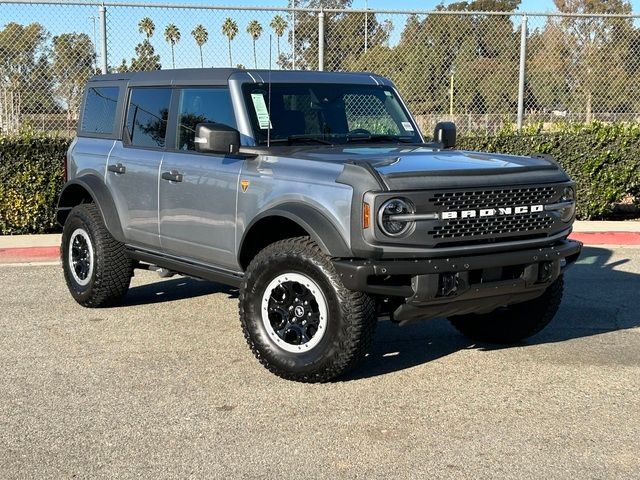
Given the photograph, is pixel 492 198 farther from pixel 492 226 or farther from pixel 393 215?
pixel 393 215

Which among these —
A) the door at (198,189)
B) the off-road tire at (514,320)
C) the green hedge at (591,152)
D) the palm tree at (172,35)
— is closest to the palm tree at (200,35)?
the palm tree at (172,35)

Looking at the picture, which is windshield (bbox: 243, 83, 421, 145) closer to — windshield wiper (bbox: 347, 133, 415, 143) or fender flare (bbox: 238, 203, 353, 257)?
windshield wiper (bbox: 347, 133, 415, 143)

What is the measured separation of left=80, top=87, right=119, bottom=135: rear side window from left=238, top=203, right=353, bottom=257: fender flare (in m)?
2.59

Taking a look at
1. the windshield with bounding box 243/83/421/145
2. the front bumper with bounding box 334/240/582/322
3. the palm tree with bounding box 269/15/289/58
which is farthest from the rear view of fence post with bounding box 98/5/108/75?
the front bumper with bounding box 334/240/582/322

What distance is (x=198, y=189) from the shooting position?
6.07 metres

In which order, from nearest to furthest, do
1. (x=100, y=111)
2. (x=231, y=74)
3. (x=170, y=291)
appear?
1. (x=231, y=74)
2. (x=100, y=111)
3. (x=170, y=291)

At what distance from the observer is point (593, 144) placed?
12578mm

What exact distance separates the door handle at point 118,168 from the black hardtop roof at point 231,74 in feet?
2.29

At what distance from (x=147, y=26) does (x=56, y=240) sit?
129 inches

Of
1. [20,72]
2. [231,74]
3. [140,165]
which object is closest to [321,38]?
[20,72]

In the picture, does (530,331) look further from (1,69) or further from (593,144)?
(1,69)

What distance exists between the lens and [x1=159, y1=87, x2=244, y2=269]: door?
5.86 metres

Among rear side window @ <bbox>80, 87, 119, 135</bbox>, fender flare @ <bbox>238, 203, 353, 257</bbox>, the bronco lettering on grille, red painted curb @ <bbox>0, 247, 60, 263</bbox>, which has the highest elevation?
rear side window @ <bbox>80, 87, 119, 135</bbox>

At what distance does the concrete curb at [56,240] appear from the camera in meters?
10.1
